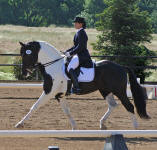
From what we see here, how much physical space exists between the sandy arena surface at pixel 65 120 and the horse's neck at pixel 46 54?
1335 millimetres

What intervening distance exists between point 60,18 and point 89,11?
14.1 ft

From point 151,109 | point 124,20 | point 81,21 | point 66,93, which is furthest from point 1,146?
point 124,20

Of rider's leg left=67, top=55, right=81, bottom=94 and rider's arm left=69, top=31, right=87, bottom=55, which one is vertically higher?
rider's arm left=69, top=31, right=87, bottom=55

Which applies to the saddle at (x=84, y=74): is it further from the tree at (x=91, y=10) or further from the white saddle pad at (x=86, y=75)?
the tree at (x=91, y=10)

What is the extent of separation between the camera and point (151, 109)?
A: 12719mm

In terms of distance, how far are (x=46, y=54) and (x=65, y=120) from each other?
1671 mm

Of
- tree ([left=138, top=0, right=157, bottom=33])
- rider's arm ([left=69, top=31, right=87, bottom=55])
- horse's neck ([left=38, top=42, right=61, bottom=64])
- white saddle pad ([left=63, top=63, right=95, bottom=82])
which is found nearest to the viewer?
rider's arm ([left=69, top=31, right=87, bottom=55])

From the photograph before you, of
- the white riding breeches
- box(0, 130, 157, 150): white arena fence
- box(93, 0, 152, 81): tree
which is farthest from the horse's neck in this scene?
box(93, 0, 152, 81): tree

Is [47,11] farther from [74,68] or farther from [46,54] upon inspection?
[74,68]

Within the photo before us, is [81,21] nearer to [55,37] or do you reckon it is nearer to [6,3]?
[55,37]

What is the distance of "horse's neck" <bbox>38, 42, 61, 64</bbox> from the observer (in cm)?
987

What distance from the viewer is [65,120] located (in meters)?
10.8

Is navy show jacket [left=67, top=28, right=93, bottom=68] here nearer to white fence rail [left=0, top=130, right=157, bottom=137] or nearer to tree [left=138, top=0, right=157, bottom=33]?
white fence rail [left=0, top=130, right=157, bottom=137]

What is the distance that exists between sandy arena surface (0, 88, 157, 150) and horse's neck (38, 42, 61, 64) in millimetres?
1335
